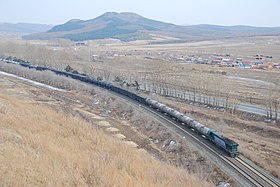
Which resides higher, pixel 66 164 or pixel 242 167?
pixel 66 164

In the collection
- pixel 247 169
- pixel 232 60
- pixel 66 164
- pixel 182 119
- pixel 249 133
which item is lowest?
pixel 249 133

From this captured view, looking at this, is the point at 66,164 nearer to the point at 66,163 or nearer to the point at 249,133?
the point at 66,163

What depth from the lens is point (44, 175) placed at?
9375 millimetres

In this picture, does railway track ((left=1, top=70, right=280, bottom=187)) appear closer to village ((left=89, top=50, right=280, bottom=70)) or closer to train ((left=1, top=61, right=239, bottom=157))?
train ((left=1, top=61, right=239, bottom=157))

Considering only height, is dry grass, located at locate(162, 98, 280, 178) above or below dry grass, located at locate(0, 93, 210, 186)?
below

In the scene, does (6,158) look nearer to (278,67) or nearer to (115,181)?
(115,181)

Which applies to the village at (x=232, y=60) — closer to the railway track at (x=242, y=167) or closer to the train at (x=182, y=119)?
the train at (x=182, y=119)

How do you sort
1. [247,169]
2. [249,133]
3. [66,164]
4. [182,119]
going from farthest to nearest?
1. [182,119]
2. [249,133]
3. [247,169]
4. [66,164]

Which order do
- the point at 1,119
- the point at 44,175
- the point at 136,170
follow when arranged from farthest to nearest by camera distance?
the point at 1,119
the point at 136,170
the point at 44,175

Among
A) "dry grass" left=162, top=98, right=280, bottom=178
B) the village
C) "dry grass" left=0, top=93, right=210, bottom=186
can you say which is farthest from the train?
the village

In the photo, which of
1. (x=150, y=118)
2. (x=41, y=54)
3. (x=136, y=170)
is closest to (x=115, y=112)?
(x=150, y=118)

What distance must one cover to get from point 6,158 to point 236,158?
1616 cm

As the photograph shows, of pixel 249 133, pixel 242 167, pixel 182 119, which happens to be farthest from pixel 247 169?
pixel 182 119

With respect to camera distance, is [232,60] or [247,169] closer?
[247,169]
